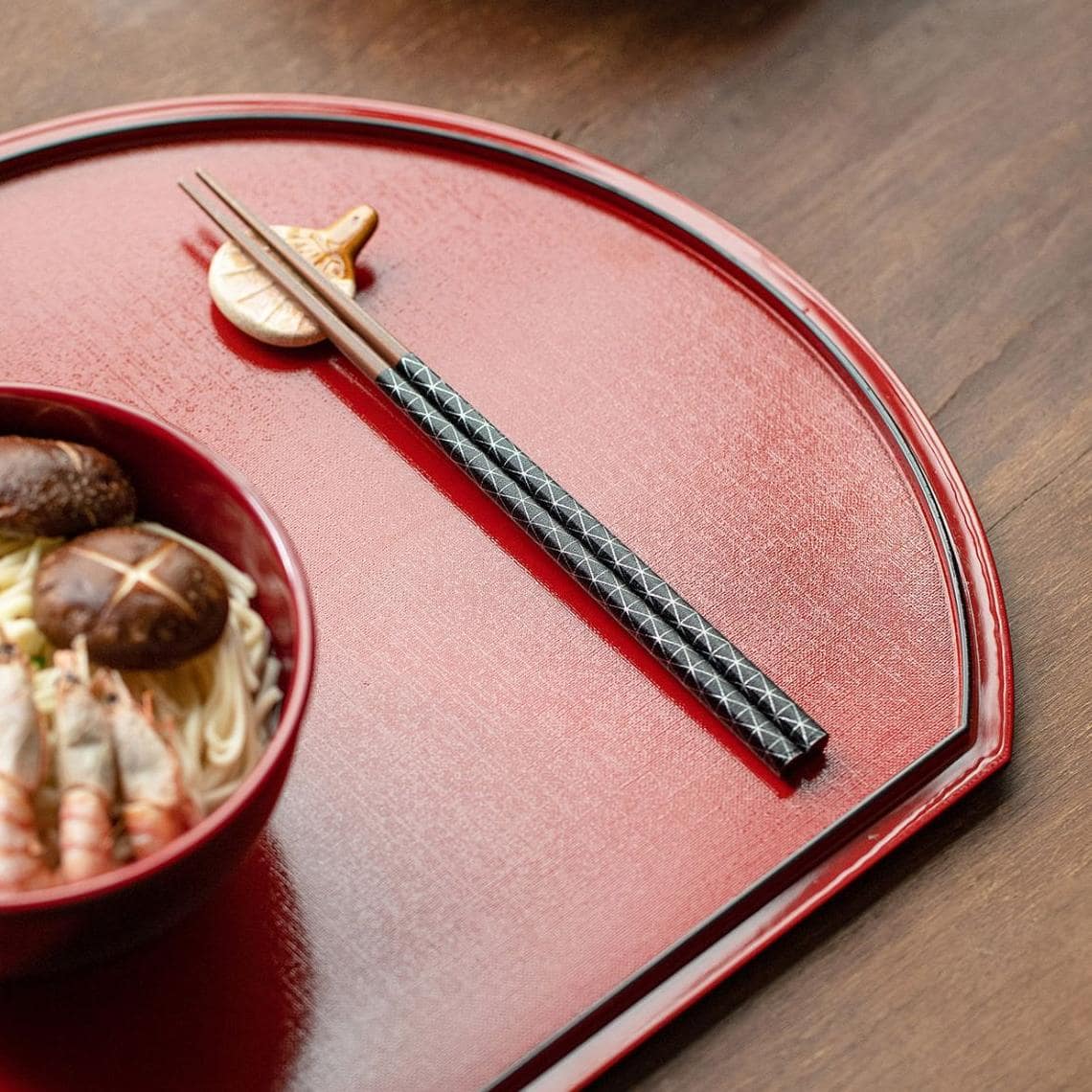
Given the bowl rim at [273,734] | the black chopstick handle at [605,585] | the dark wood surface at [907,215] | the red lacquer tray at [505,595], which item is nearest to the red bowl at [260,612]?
the bowl rim at [273,734]

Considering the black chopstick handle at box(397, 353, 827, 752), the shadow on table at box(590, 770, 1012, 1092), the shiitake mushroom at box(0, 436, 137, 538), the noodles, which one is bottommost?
the shadow on table at box(590, 770, 1012, 1092)

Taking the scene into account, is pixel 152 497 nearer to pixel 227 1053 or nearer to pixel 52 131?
pixel 227 1053

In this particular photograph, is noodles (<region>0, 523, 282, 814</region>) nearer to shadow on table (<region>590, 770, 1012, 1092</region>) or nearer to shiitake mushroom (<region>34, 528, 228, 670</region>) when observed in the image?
shiitake mushroom (<region>34, 528, 228, 670</region>)

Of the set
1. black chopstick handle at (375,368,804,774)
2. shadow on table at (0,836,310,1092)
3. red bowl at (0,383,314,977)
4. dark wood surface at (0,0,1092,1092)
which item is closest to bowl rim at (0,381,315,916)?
red bowl at (0,383,314,977)

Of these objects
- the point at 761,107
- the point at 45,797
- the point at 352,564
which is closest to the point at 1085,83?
the point at 761,107

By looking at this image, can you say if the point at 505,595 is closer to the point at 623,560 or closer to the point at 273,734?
the point at 623,560

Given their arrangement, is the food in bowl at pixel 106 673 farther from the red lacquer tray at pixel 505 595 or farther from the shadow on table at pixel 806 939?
the shadow on table at pixel 806 939

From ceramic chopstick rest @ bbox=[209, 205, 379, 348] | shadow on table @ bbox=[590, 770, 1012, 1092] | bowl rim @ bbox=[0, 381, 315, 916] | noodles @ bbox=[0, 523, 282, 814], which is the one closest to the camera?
bowl rim @ bbox=[0, 381, 315, 916]
